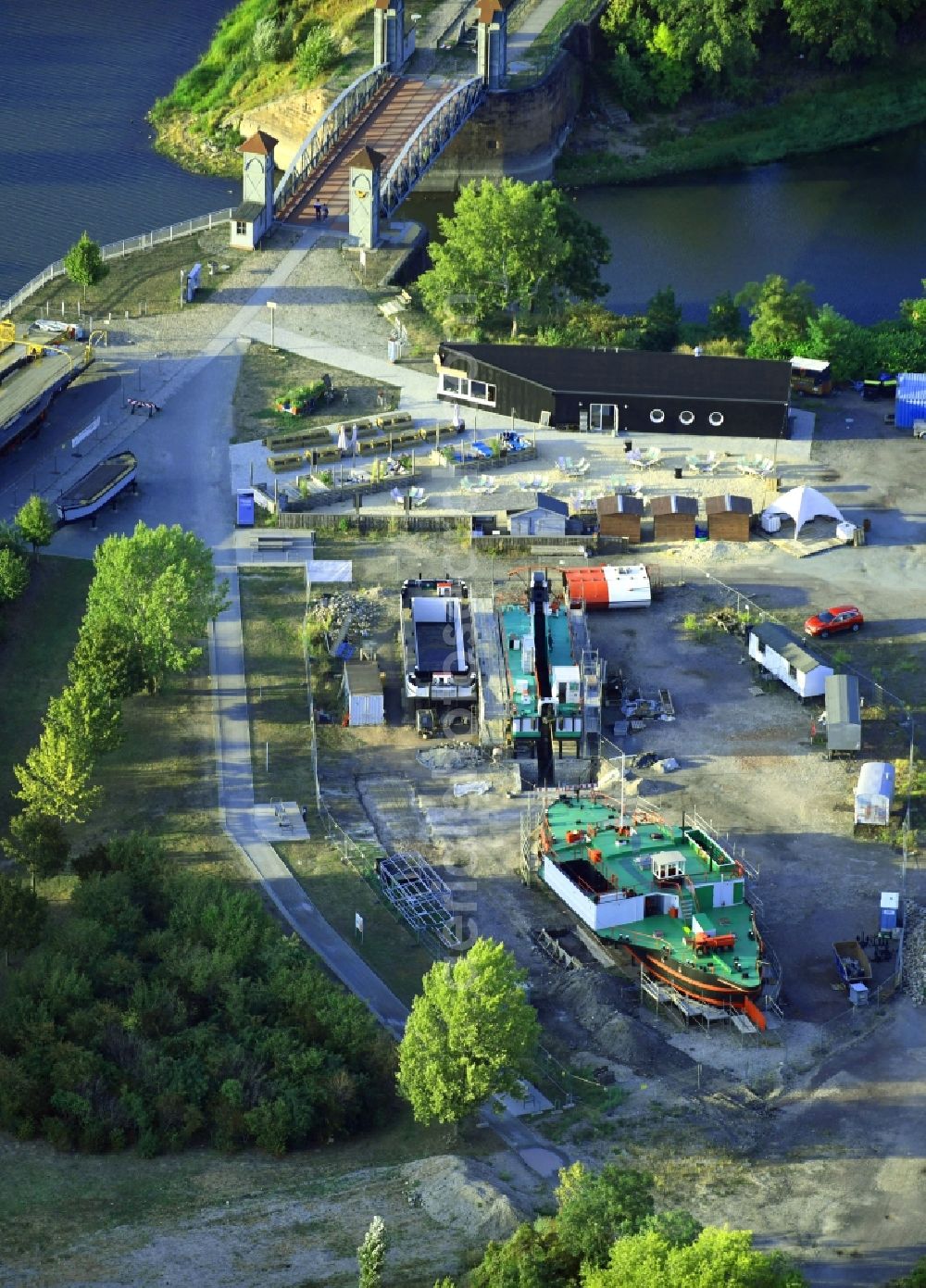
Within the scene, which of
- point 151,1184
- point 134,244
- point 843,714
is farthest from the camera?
point 134,244

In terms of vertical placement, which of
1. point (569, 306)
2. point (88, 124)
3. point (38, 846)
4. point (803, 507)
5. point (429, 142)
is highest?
point (88, 124)

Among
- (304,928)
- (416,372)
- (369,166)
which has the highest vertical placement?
(369,166)

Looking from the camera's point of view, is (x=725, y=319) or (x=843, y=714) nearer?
(x=843, y=714)

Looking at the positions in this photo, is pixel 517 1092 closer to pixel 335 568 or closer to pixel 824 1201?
pixel 824 1201

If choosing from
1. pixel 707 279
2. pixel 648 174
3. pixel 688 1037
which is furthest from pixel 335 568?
pixel 648 174

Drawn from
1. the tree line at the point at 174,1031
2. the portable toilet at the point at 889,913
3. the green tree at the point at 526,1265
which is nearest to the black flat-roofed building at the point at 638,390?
the portable toilet at the point at 889,913

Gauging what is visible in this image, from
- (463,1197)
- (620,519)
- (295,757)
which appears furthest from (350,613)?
(463,1197)

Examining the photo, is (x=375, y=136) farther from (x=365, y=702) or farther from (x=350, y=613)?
(x=365, y=702)
